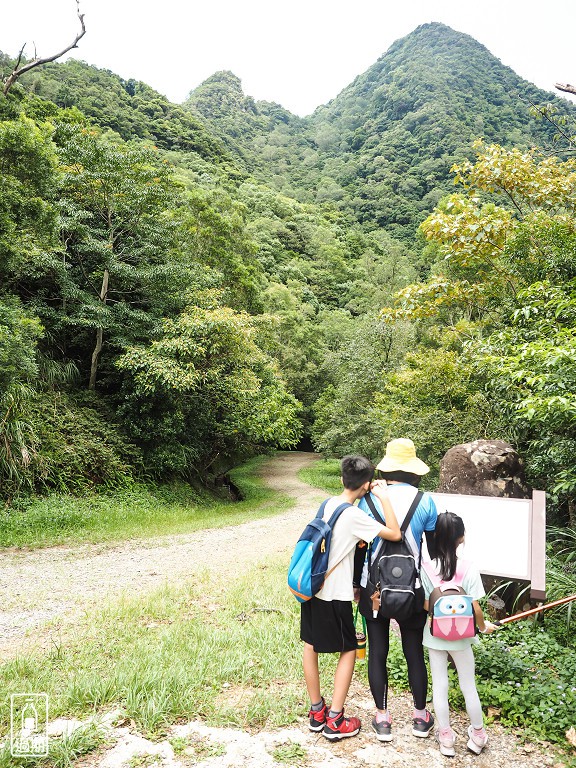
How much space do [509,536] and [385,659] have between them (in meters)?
1.15

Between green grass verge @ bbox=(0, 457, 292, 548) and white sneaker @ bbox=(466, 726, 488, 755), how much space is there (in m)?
7.08

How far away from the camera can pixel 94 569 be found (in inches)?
257

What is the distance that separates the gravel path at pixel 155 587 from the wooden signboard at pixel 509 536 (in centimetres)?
92

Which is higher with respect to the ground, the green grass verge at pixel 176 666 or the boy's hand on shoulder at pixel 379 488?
the boy's hand on shoulder at pixel 379 488

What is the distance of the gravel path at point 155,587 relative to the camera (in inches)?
95.8

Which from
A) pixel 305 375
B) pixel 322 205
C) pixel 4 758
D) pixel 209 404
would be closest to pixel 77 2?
pixel 209 404

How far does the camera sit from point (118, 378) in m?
12.8

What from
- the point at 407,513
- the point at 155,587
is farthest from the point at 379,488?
the point at 155,587

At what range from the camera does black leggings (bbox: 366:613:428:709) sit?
264cm

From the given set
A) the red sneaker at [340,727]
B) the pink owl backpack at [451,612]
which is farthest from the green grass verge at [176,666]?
the pink owl backpack at [451,612]

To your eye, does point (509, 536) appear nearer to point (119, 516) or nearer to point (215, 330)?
point (119, 516)

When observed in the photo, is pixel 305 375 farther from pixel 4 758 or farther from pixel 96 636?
pixel 4 758

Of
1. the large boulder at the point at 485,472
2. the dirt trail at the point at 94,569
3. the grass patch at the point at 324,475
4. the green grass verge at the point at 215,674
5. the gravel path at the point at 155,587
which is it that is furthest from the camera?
the grass patch at the point at 324,475

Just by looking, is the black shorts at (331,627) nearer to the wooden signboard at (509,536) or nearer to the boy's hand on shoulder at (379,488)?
the boy's hand on shoulder at (379,488)
